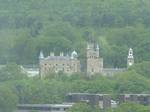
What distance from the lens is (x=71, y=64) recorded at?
8969cm

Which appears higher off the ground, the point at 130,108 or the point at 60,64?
the point at 60,64

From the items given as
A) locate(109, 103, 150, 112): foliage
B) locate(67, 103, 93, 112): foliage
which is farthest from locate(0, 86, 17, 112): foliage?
locate(109, 103, 150, 112): foliage

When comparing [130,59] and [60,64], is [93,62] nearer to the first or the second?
[60,64]

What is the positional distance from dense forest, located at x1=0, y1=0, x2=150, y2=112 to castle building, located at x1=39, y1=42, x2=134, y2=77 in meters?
0.84

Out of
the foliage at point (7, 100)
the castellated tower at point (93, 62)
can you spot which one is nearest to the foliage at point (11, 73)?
the castellated tower at point (93, 62)

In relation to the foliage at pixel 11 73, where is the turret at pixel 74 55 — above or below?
above

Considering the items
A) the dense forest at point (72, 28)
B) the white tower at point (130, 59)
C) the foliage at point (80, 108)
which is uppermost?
the dense forest at point (72, 28)

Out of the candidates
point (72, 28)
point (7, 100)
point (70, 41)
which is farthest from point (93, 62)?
point (7, 100)

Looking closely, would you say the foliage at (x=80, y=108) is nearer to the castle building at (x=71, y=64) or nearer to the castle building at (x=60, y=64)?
the castle building at (x=71, y=64)

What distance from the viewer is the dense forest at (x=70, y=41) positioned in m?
76.4

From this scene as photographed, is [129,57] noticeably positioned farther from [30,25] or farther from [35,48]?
[30,25]

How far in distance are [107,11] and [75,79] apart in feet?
90.4

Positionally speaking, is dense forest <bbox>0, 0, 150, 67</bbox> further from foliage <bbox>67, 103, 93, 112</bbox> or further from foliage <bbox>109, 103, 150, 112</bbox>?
foliage <bbox>109, 103, 150, 112</bbox>

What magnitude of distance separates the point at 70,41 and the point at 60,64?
8.98 metres
